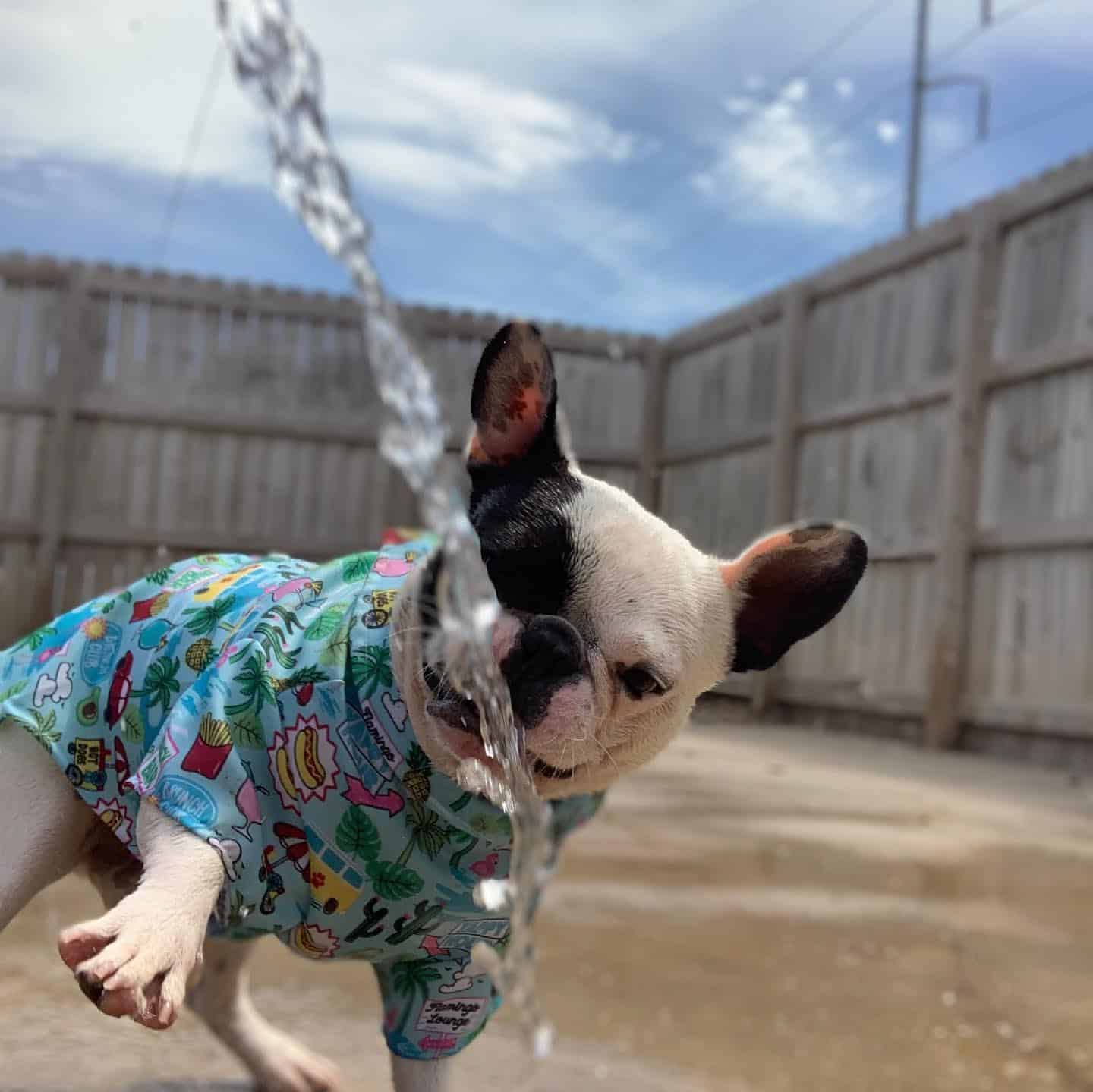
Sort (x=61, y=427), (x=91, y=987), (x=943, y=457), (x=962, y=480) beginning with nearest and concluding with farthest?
(x=91, y=987) < (x=962, y=480) < (x=943, y=457) < (x=61, y=427)

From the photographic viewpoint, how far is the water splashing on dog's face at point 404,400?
120 cm

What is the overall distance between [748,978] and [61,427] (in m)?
7.03

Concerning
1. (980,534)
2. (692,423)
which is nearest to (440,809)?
(980,534)

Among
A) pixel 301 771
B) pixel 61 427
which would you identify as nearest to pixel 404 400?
pixel 301 771

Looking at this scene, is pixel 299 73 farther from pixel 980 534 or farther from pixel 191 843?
pixel 980 534

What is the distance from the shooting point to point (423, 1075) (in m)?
1.53

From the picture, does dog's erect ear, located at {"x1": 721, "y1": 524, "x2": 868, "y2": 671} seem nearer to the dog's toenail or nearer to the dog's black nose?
the dog's black nose

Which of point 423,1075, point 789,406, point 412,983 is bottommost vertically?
point 423,1075

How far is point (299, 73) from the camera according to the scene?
132 centimetres

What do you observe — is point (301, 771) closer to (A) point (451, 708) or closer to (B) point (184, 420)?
(A) point (451, 708)

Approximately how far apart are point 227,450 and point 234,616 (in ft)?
24.0

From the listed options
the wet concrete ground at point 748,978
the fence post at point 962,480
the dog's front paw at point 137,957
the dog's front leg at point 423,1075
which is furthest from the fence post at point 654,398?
Result: the dog's front paw at point 137,957

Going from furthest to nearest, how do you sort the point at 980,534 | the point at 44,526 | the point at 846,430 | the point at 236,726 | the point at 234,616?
1. the point at 44,526
2. the point at 846,430
3. the point at 980,534
4. the point at 234,616
5. the point at 236,726

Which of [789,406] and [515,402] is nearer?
[515,402]
